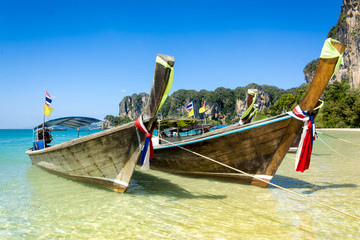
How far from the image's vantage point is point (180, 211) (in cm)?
509

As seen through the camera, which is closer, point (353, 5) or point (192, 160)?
point (192, 160)

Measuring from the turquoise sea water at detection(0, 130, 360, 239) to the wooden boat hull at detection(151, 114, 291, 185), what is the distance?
0.43 metres

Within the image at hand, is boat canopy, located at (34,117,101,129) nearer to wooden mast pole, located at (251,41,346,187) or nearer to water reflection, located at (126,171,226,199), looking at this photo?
water reflection, located at (126,171,226,199)

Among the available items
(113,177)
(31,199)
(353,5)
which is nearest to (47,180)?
(31,199)

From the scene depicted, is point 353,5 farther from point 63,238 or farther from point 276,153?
point 63,238

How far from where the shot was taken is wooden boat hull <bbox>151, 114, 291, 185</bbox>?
6277 mm

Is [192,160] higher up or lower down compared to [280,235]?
higher up

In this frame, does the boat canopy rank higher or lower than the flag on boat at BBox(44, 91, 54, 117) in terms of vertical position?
lower

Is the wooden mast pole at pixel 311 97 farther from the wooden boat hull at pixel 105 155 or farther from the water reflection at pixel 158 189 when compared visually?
the wooden boat hull at pixel 105 155

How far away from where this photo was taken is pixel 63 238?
402cm

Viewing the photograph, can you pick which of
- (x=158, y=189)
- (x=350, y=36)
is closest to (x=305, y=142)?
(x=158, y=189)

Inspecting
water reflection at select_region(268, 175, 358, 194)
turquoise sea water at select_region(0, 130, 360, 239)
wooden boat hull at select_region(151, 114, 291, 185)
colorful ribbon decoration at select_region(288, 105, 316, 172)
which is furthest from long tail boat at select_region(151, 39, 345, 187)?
water reflection at select_region(268, 175, 358, 194)

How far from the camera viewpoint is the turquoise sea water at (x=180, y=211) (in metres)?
4.14

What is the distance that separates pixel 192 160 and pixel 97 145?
314 centimetres
